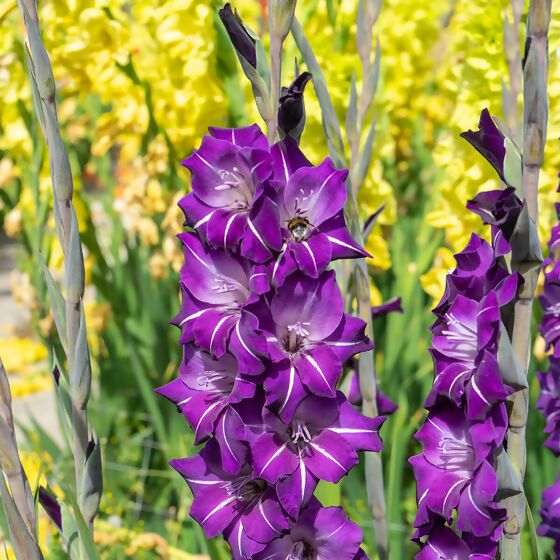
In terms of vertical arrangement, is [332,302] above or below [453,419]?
above

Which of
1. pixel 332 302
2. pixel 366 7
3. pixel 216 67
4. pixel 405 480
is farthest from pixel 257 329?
pixel 405 480

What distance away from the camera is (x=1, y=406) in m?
0.64

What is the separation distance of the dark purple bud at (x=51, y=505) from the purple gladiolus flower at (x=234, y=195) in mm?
303

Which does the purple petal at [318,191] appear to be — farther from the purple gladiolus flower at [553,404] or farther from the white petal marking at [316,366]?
the purple gladiolus flower at [553,404]

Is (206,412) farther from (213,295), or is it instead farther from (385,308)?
(385,308)

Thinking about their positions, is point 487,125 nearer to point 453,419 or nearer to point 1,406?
point 453,419

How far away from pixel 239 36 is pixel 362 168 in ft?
1.06

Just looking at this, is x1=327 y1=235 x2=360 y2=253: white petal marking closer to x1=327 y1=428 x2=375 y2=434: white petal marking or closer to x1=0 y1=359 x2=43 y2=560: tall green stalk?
x1=327 y1=428 x2=375 y2=434: white petal marking

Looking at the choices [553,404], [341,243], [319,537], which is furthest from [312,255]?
[553,404]

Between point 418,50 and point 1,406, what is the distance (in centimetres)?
220

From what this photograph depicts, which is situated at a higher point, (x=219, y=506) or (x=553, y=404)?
(x=219, y=506)

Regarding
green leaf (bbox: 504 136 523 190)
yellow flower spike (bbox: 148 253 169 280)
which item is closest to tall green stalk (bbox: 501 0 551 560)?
green leaf (bbox: 504 136 523 190)

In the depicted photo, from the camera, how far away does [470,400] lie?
0.66 meters

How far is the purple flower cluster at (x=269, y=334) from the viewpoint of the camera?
68cm
